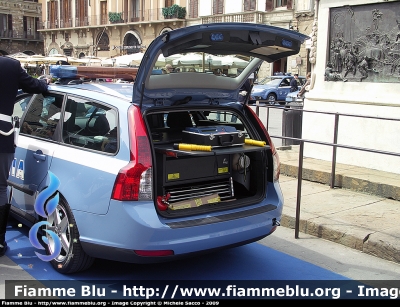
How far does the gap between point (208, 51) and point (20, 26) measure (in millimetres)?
65939

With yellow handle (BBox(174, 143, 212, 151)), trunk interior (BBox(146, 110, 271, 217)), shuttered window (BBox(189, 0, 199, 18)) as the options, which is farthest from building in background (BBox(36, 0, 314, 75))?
yellow handle (BBox(174, 143, 212, 151))

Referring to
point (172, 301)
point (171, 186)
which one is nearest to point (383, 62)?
point (171, 186)

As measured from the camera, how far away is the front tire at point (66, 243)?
160 inches

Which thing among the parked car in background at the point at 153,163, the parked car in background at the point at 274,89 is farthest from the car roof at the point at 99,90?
the parked car in background at the point at 274,89

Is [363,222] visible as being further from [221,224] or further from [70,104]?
[70,104]

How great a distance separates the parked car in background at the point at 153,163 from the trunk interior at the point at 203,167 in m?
0.01

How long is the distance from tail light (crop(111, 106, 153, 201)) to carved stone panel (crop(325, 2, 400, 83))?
206 inches

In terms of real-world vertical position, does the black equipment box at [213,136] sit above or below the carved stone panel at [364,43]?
below

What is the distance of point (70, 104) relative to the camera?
4562 millimetres

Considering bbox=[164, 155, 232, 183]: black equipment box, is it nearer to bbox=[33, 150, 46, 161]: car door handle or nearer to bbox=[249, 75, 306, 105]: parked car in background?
bbox=[33, 150, 46, 161]: car door handle

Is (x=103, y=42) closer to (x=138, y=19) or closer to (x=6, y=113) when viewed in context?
(x=138, y=19)

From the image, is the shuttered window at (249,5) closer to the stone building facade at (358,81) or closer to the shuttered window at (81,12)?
the shuttered window at (81,12)

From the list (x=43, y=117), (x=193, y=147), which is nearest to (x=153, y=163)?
(x=193, y=147)

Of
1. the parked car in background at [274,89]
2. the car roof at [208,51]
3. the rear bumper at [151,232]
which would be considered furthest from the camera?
the parked car in background at [274,89]
